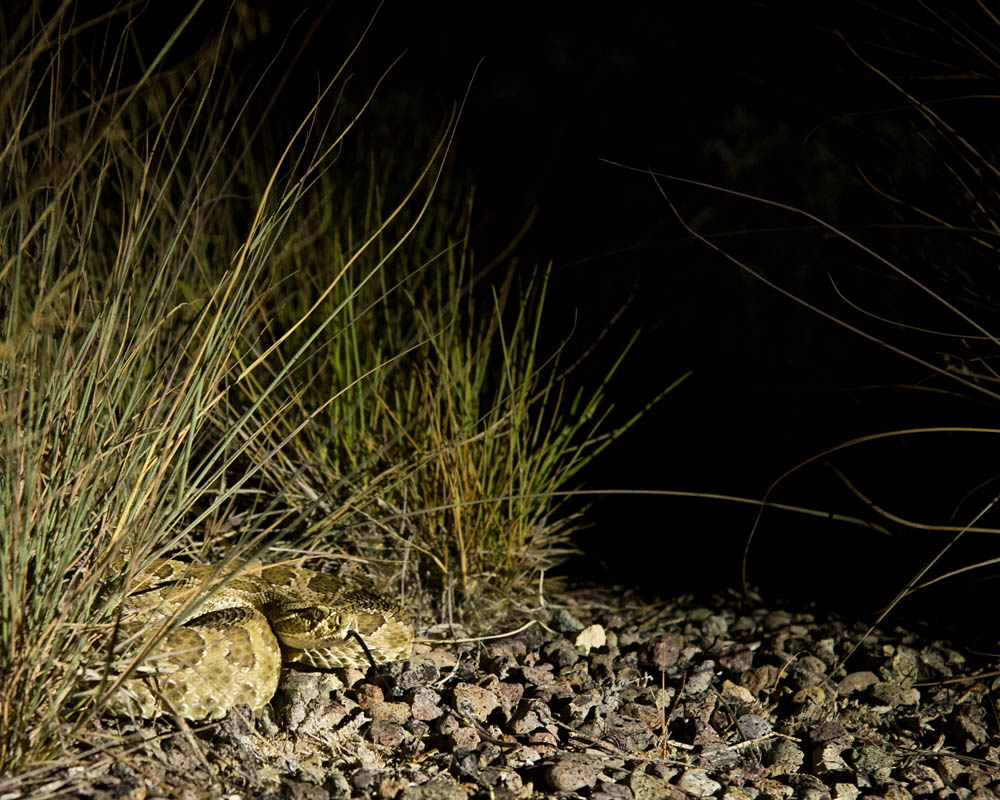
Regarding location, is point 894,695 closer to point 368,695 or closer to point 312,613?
point 368,695

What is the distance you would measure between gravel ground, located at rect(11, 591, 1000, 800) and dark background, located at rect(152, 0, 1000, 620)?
1.33ft

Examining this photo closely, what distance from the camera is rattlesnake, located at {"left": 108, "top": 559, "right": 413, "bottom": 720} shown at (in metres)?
2.10

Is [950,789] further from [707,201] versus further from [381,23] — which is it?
[381,23]

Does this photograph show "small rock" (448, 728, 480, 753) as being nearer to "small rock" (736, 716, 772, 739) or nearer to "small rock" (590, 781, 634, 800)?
"small rock" (590, 781, 634, 800)

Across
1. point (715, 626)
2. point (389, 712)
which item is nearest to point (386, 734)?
point (389, 712)

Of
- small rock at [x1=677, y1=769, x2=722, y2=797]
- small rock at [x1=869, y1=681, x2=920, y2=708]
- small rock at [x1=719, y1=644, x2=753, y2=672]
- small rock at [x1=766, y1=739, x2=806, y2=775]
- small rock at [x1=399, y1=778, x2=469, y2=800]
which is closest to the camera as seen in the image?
small rock at [x1=399, y1=778, x2=469, y2=800]

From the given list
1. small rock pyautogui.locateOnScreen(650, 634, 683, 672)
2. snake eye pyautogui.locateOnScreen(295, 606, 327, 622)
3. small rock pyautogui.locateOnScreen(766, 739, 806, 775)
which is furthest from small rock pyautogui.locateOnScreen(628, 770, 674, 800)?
snake eye pyautogui.locateOnScreen(295, 606, 327, 622)

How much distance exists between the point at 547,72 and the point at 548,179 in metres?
1.02

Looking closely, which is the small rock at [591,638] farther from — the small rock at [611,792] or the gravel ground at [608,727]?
the small rock at [611,792]

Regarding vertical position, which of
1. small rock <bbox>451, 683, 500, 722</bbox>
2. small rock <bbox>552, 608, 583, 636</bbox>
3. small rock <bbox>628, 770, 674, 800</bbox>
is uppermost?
small rock <bbox>628, 770, 674, 800</bbox>

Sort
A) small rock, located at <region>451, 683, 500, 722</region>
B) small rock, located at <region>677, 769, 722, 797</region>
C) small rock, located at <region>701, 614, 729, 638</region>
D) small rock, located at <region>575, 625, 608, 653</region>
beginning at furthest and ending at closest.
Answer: small rock, located at <region>701, 614, 729, 638</region> → small rock, located at <region>575, 625, 608, 653</region> → small rock, located at <region>451, 683, 500, 722</region> → small rock, located at <region>677, 769, 722, 797</region>

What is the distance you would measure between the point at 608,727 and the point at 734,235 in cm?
328

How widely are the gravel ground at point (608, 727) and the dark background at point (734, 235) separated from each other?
40cm

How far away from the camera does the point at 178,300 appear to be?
301cm
